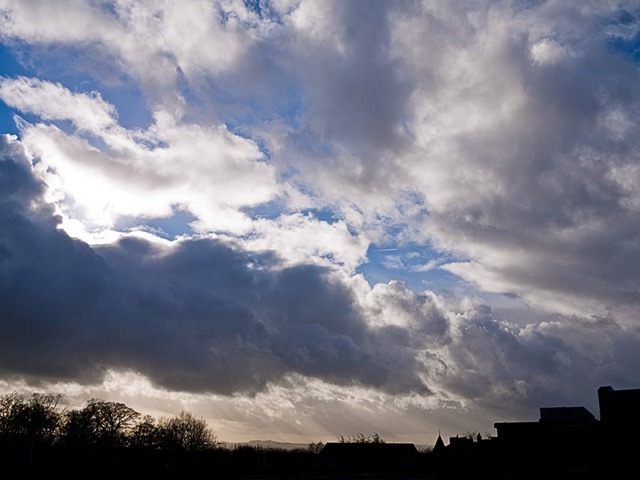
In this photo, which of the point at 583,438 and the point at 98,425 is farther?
the point at 98,425

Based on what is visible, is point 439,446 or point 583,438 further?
point 439,446

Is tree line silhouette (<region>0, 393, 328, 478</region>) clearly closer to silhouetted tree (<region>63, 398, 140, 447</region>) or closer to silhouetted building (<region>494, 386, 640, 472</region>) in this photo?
silhouetted tree (<region>63, 398, 140, 447</region>)

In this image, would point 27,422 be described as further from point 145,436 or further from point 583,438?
point 583,438

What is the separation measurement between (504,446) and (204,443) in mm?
68325

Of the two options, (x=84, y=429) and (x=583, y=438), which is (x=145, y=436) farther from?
(x=583, y=438)

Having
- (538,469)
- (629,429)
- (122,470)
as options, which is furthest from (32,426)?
(629,429)

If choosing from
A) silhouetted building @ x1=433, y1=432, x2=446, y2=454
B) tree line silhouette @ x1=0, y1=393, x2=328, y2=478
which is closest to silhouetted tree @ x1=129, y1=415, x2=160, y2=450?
tree line silhouette @ x1=0, y1=393, x2=328, y2=478

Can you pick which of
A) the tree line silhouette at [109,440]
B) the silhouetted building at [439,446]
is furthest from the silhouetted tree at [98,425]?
the silhouetted building at [439,446]

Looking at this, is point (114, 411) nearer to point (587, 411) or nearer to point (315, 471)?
point (315, 471)

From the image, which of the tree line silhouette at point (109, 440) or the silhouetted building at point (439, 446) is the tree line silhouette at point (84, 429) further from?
the silhouetted building at point (439, 446)

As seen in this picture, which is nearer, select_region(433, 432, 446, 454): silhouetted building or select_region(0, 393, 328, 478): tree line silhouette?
select_region(0, 393, 328, 478): tree line silhouette

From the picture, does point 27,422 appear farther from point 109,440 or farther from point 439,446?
point 439,446

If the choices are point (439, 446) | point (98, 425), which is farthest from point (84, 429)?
point (439, 446)

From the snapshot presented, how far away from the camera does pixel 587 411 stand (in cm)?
7100
